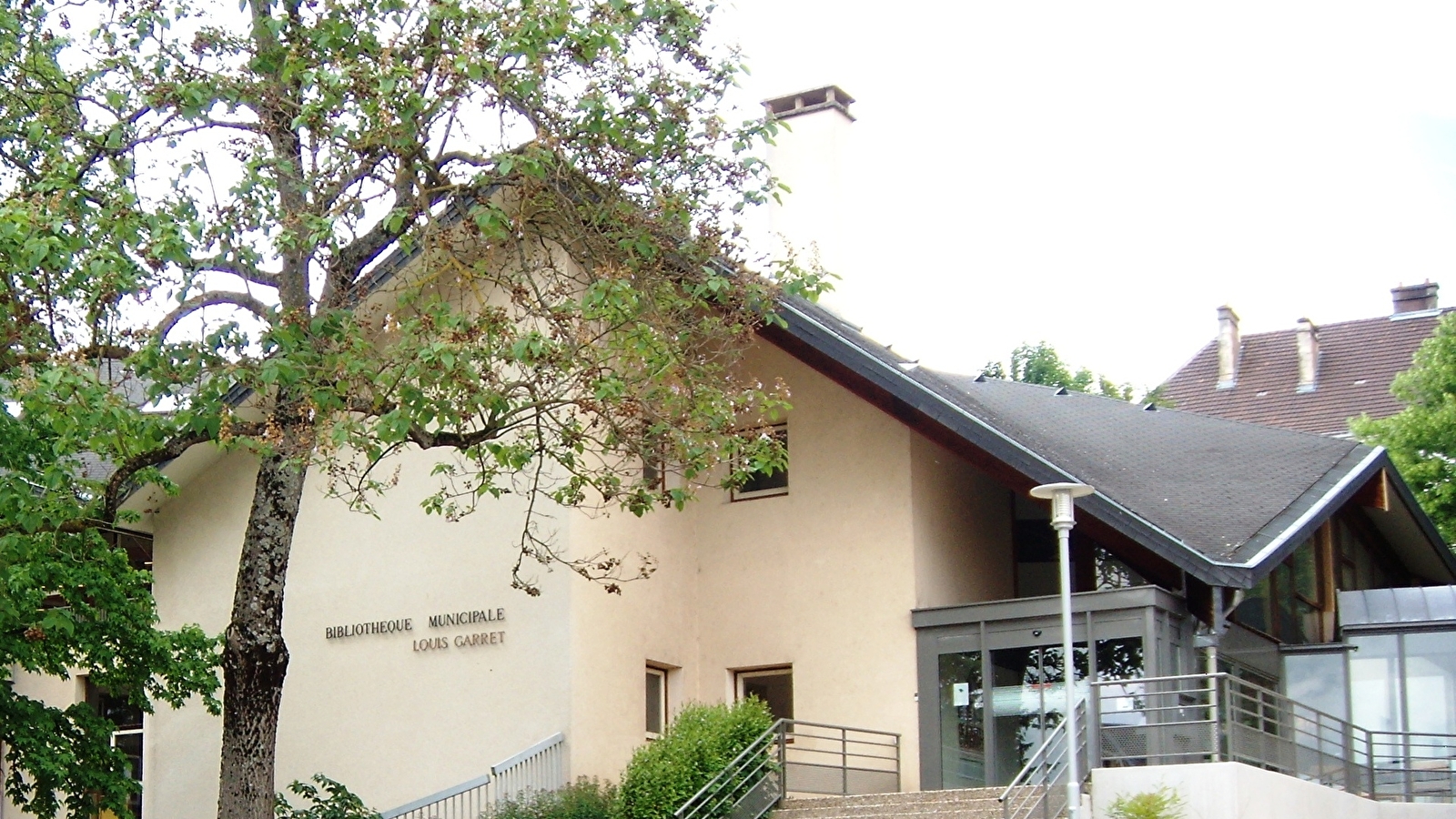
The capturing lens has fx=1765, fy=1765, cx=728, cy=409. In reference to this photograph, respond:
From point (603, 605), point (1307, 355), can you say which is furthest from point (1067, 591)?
point (1307, 355)

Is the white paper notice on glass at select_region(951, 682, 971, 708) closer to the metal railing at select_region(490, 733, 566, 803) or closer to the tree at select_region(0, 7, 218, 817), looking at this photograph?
the metal railing at select_region(490, 733, 566, 803)

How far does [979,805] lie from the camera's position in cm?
1684

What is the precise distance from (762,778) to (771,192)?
6307mm

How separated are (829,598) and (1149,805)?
18.7 ft

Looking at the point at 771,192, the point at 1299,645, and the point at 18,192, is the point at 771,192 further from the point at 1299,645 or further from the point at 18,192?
the point at 1299,645

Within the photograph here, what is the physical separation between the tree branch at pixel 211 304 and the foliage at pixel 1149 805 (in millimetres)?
8612

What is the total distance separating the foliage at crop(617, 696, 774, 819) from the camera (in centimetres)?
1731

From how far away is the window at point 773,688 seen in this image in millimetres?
20797

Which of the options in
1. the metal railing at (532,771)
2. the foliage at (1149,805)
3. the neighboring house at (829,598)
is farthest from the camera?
the neighboring house at (829,598)

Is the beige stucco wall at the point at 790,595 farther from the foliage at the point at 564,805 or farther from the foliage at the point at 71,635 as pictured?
the foliage at the point at 71,635

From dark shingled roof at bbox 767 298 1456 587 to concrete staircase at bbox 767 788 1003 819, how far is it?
10.0 feet

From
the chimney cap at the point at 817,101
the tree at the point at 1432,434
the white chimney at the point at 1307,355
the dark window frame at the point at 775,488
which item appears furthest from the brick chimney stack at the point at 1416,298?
the dark window frame at the point at 775,488

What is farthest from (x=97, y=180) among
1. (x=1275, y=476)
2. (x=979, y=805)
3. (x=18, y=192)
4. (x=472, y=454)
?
(x=1275, y=476)

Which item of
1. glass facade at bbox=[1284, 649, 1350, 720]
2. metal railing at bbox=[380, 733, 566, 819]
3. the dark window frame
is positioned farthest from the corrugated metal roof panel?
metal railing at bbox=[380, 733, 566, 819]
